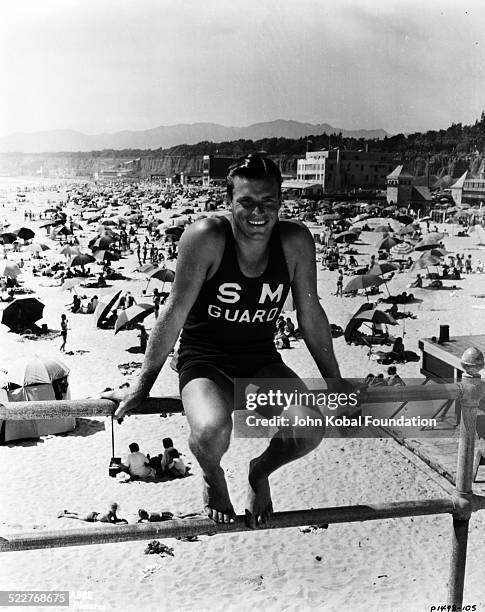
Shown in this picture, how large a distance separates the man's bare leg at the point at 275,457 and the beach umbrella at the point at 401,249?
101 feet

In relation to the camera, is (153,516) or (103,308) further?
(103,308)

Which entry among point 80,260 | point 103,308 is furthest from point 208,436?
point 80,260

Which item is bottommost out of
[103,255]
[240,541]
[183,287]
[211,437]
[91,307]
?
[240,541]

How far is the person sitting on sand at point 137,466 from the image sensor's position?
32.0 ft

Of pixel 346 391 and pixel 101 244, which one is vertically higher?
pixel 346 391

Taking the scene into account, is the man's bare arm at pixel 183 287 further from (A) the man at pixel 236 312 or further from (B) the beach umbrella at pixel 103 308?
(B) the beach umbrella at pixel 103 308

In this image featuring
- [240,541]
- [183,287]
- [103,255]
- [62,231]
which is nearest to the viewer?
[183,287]

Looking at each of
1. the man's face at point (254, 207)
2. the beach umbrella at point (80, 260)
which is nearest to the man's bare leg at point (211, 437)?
the man's face at point (254, 207)

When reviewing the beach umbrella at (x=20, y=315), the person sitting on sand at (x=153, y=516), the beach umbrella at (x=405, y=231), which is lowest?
the person sitting on sand at (x=153, y=516)

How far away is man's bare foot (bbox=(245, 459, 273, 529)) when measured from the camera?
7.18ft

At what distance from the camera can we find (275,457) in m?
2.25

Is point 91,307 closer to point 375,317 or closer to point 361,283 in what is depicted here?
point 361,283

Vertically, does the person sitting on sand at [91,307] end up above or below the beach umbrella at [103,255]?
below

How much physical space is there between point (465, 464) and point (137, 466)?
803 centimetres
